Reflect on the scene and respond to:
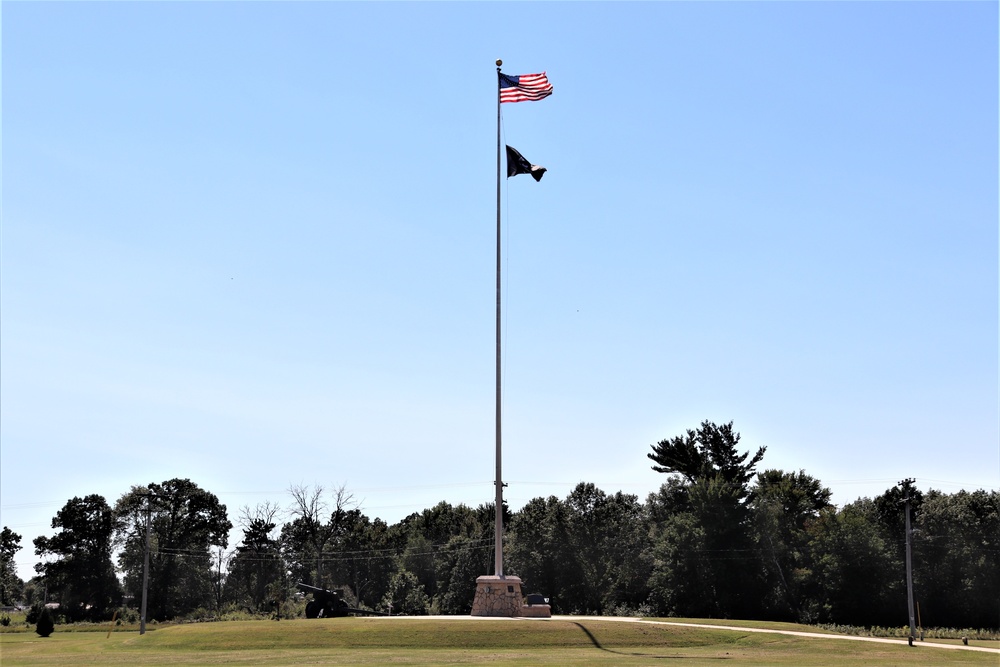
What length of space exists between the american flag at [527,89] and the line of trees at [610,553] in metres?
42.3

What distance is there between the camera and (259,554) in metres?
105

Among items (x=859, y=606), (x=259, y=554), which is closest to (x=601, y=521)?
(x=859, y=606)

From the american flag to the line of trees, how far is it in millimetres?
42270

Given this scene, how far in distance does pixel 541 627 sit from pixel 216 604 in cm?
6577

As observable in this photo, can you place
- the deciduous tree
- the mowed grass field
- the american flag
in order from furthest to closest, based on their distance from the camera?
1. the deciduous tree
2. the american flag
3. the mowed grass field

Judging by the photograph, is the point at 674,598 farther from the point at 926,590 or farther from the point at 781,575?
the point at 926,590

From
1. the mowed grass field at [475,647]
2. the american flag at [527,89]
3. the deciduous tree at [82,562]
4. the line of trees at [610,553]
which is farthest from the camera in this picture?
the deciduous tree at [82,562]

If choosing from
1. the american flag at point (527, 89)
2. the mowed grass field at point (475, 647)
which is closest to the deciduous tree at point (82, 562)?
the mowed grass field at point (475, 647)

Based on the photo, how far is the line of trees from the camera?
71.0 m

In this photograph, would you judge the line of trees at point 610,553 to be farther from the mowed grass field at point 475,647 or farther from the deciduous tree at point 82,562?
the mowed grass field at point 475,647

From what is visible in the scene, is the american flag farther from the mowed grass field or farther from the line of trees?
the line of trees

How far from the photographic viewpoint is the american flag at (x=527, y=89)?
4878cm

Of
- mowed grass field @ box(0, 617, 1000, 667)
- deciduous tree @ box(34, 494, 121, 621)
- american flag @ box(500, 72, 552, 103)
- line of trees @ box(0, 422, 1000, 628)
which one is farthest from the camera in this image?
deciduous tree @ box(34, 494, 121, 621)

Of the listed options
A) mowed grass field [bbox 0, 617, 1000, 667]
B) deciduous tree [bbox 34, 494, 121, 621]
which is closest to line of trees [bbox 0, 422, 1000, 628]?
deciduous tree [bbox 34, 494, 121, 621]
